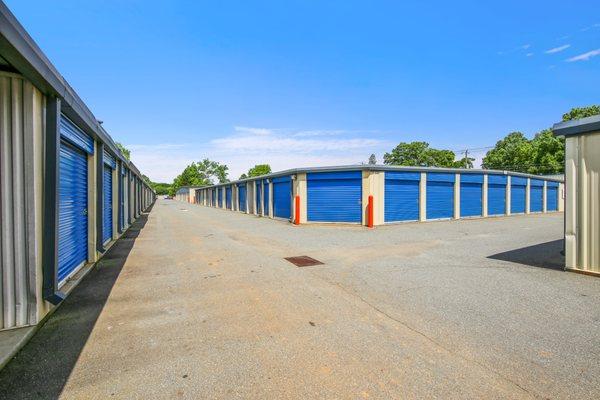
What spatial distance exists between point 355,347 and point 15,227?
4.77 m

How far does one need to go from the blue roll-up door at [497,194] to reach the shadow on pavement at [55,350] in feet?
84.3

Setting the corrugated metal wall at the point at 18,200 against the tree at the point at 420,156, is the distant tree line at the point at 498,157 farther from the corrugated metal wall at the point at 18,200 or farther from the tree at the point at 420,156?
the corrugated metal wall at the point at 18,200

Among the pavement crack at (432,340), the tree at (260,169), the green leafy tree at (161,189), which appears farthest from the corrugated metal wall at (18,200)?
the green leafy tree at (161,189)

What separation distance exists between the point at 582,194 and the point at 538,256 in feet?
9.08

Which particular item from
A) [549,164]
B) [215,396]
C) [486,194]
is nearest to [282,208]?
[486,194]

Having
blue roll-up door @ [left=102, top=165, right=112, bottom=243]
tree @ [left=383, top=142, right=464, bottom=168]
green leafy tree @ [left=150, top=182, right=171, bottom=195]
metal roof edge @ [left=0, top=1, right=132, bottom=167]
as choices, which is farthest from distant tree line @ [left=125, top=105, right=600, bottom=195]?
green leafy tree @ [left=150, top=182, right=171, bottom=195]

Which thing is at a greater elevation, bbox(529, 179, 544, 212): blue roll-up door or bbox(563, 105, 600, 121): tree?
bbox(563, 105, 600, 121): tree

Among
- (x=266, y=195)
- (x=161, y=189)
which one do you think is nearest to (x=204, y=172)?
(x=161, y=189)

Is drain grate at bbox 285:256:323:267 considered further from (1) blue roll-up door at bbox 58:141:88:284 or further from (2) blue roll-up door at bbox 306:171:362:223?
(2) blue roll-up door at bbox 306:171:362:223

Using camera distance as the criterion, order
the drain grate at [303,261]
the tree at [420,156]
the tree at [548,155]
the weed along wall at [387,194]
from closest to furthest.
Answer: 1. the drain grate at [303,261]
2. the weed along wall at [387,194]
3. the tree at [548,155]
4. the tree at [420,156]

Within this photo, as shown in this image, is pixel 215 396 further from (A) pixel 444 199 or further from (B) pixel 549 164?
(B) pixel 549 164

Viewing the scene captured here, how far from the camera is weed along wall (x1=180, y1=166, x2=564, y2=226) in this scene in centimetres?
1773

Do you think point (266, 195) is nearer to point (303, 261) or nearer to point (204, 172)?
point (303, 261)

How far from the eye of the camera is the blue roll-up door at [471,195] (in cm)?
2167
